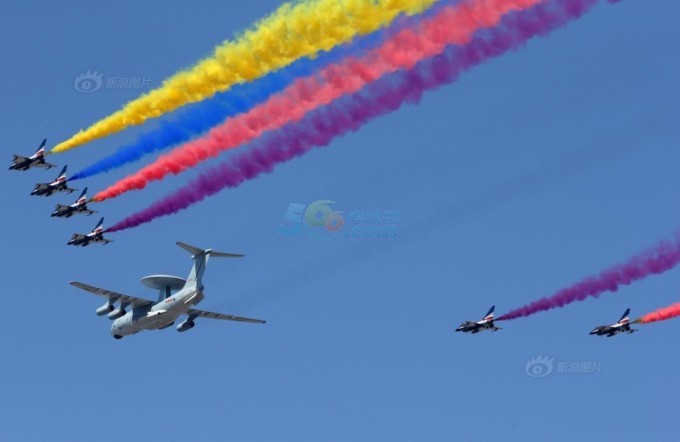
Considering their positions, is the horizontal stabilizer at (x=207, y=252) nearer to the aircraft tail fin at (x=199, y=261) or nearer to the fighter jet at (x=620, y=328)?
the aircraft tail fin at (x=199, y=261)

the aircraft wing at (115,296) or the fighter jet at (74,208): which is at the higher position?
the fighter jet at (74,208)

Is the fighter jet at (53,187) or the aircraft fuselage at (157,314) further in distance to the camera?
the fighter jet at (53,187)

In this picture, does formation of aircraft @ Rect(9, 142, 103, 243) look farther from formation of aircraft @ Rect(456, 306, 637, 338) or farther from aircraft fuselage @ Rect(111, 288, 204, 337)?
formation of aircraft @ Rect(456, 306, 637, 338)

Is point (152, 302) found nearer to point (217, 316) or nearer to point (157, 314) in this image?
point (157, 314)

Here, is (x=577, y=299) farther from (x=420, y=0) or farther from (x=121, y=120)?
(x=121, y=120)

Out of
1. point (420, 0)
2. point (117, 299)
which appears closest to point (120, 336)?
point (117, 299)

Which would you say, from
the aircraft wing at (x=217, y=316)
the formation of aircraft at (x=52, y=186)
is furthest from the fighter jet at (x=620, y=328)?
the formation of aircraft at (x=52, y=186)

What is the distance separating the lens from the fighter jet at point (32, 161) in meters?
57.6

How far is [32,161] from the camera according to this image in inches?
2274

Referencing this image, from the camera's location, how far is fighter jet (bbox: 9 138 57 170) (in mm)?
57562

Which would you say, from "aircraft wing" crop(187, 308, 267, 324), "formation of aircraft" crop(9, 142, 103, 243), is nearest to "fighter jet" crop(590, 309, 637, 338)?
"aircraft wing" crop(187, 308, 267, 324)

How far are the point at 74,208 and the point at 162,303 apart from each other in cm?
682

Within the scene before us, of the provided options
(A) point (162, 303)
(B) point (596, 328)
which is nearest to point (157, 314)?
(A) point (162, 303)

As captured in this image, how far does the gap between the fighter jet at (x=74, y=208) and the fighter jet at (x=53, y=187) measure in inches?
28.6
